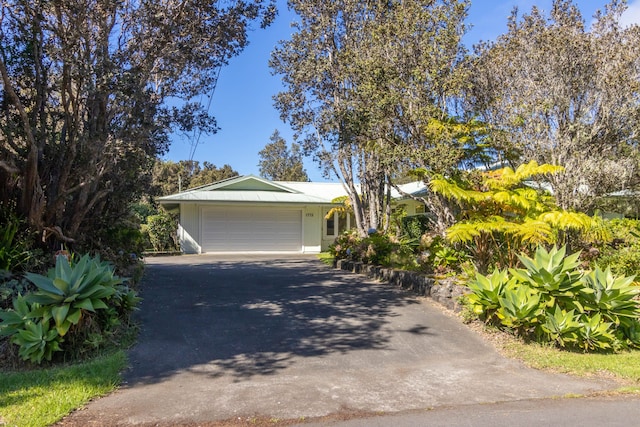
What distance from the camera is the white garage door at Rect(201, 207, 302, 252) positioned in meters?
22.6

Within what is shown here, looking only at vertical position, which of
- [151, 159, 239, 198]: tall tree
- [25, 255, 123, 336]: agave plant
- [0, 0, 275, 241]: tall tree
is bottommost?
[25, 255, 123, 336]: agave plant

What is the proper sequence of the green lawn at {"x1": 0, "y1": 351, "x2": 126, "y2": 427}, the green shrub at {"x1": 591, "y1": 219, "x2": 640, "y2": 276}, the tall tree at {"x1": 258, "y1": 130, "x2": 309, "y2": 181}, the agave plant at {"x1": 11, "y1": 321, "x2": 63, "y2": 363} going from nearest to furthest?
the green lawn at {"x1": 0, "y1": 351, "x2": 126, "y2": 427} < the agave plant at {"x1": 11, "y1": 321, "x2": 63, "y2": 363} < the green shrub at {"x1": 591, "y1": 219, "x2": 640, "y2": 276} < the tall tree at {"x1": 258, "y1": 130, "x2": 309, "y2": 181}

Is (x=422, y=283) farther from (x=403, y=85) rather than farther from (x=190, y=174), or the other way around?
(x=190, y=174)

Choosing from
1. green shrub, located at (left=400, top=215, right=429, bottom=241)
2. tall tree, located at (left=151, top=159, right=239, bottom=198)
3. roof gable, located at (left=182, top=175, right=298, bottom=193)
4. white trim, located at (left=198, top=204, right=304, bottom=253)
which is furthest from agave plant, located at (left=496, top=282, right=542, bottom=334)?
tall tree, located at (left=151, top=159, right=239, bottom=198)

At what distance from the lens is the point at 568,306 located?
7.32m

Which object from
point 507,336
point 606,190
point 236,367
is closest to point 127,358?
point 236,367

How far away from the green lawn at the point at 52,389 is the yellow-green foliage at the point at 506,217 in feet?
19.7

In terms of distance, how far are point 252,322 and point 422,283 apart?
409 centimetres

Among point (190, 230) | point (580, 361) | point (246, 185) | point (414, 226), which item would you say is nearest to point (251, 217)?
point (246, 185)

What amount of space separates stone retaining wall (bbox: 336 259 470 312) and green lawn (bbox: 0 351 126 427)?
5908mm

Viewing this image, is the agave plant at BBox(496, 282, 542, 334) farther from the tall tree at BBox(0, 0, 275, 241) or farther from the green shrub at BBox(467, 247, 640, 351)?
the tall tree at BBox(0, 0, 275, 241)

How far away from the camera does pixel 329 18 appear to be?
1423cm

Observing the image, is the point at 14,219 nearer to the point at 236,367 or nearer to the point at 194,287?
the point at 194,287

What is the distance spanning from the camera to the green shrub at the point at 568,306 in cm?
699
